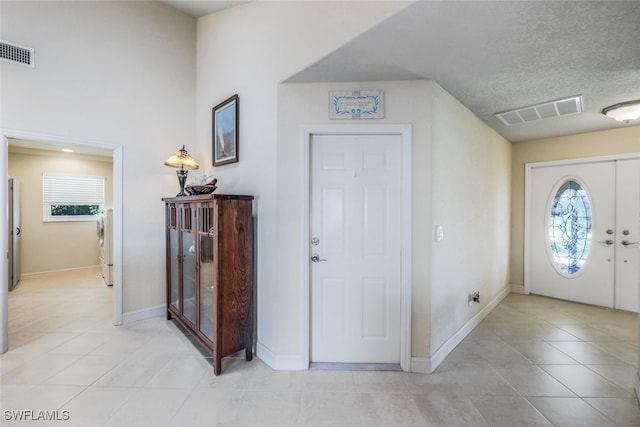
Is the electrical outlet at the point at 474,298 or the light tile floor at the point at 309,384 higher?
the electrical outlet at the point at 474,298

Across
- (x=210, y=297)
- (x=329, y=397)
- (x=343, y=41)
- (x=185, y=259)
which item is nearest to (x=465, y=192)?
(x=343, y=41)

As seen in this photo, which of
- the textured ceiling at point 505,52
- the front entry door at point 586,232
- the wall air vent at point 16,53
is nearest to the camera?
the textured ceiling at point 505,52

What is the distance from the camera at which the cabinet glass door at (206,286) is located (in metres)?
2.39

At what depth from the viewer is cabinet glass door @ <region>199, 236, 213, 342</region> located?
94.2 inches

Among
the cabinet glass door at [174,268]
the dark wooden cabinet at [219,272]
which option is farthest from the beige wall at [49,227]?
the dark wooden cabinet at [219,272]

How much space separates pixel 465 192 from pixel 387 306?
1482mm

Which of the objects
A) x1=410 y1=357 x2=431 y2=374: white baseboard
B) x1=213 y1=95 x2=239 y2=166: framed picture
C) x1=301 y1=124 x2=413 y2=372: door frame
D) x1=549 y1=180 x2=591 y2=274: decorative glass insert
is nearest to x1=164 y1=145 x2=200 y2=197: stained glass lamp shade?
x1=213 y1=95 x2=239 y2=166: framed picture

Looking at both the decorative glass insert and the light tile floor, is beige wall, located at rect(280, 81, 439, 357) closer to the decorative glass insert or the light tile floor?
the light tile floor

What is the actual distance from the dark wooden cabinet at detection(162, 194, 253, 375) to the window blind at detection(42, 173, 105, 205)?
448 cm

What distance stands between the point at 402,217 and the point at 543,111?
213 cm

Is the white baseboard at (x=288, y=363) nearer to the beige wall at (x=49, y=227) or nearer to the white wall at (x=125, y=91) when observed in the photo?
the white wall at (x=125, y=91)

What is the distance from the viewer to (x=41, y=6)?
2596 mm

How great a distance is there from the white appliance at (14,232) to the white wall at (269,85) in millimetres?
4071

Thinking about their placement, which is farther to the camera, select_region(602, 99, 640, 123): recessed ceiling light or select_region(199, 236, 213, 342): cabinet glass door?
select_region(602, 99, 640, 123): recessed ceiling light
